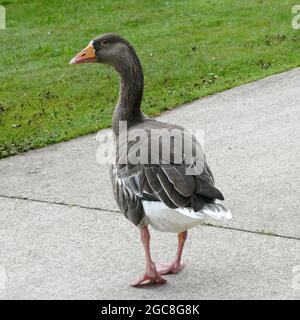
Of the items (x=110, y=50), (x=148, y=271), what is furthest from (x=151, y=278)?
(x=110, y=50)

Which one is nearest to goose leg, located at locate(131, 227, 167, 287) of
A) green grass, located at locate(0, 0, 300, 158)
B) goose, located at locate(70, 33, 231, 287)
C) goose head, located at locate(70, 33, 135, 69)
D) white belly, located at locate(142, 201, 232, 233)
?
goose, located at locate(70, 33, 231, 287)

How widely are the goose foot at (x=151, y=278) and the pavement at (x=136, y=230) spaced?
1.8 inches

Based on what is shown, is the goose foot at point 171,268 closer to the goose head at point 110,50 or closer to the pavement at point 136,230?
the pavement at point 136,230

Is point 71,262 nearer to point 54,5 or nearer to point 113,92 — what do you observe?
point 113,92

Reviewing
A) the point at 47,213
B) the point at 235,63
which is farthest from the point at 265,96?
the point at 47,213

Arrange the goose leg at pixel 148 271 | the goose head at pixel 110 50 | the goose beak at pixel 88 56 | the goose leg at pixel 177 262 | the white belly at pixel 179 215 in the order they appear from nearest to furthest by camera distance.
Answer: the white belly at pixel 179 215 → the goose leg at pixel 148 271 → the goose leg at pixel 177 262 → the goose head at pixel 110 50 → the goose beak at pixel 88 56

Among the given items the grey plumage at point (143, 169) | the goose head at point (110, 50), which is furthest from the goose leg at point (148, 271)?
the goose head at point (110, 50)

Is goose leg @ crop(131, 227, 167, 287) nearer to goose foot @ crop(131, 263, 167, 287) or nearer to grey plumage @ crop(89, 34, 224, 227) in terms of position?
goose foot @ crop(131, 263, 167, 287)

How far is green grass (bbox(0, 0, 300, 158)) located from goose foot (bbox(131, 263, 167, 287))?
11.0 ft

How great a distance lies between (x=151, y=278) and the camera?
499 cm

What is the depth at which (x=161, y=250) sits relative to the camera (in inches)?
220

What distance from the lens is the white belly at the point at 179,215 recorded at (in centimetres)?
449

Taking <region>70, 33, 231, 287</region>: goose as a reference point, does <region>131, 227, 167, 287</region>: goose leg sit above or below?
below

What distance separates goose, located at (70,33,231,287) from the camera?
4551 millimetres
